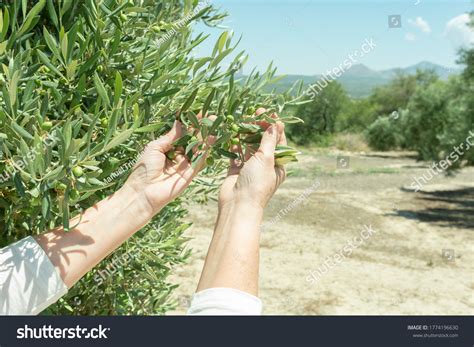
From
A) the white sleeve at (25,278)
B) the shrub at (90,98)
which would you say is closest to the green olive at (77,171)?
the shrub at (90,98)

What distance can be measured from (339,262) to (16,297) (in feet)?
27.8

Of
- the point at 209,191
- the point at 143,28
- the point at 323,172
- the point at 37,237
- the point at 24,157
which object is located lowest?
Answer: the point at 323,172

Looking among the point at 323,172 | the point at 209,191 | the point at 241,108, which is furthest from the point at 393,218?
the point at 241,108

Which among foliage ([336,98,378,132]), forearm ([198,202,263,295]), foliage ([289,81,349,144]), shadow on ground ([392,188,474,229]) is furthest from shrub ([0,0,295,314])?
foliage ([336,98,378,132])

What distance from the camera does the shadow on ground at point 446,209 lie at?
13211mm

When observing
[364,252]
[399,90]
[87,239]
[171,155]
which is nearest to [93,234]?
[87,239]

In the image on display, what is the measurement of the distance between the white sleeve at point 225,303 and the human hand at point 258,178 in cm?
35

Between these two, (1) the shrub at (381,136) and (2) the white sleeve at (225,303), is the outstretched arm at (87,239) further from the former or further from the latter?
(1) the shrub at (381,136)

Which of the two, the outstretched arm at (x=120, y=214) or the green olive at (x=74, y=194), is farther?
the outstretched arm at (x=120, y=214)

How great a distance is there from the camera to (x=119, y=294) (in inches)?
110

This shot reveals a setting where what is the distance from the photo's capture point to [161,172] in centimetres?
176

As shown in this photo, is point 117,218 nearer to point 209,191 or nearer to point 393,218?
point 209,191

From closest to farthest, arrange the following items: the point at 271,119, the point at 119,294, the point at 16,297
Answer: the point at 16,297
the point at 271,119
the point at 119,294

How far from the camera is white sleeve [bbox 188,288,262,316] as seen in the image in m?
1.34
